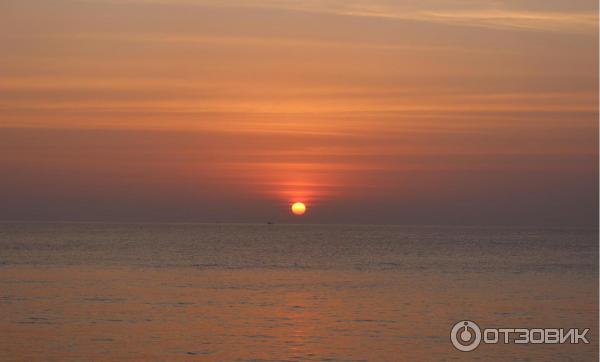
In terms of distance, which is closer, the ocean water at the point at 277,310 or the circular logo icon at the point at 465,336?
the ocean water at the point at 277,310

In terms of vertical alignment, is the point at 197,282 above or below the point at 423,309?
above

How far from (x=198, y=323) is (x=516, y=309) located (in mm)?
14031

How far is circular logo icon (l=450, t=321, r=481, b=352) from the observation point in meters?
32.0

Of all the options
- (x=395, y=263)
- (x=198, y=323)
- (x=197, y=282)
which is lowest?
(x=198, y=323)

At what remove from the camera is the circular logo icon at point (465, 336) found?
105ft

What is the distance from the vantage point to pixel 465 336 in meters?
34.2

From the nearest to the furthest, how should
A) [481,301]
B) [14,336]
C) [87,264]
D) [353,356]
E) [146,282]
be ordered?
[353,356] → [14,336] → [481,301] → [146,282] → [87,264]

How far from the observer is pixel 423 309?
41406mm

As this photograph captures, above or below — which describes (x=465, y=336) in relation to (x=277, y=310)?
below

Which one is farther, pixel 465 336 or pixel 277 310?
pixel 277 310

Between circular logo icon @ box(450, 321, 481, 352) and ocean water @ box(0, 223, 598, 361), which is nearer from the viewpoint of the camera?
ocean water @ box(0, 223, 598, 361)

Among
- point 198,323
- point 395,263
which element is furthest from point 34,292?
point 395,263

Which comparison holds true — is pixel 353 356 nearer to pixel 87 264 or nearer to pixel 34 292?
pixel 34 292

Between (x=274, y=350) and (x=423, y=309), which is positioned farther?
(x=423, y=309)
